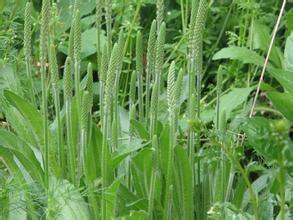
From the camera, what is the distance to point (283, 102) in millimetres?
2523

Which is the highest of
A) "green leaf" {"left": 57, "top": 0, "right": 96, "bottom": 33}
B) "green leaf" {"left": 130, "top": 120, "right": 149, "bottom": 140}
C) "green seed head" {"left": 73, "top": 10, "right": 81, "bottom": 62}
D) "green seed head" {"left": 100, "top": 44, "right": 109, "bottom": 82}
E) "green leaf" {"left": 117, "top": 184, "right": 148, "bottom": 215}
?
"green leaf" {"left": 57, "top": 0, "right": 96, "bottom": 33}

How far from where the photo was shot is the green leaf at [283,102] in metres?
2.50

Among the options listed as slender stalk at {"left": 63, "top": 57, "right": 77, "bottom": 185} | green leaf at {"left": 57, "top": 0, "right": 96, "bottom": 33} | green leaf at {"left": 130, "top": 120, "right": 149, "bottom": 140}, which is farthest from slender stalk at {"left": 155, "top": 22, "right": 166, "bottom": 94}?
green leaf at {"left": 57, "top": 0, "right": 96, "bottom": 33}

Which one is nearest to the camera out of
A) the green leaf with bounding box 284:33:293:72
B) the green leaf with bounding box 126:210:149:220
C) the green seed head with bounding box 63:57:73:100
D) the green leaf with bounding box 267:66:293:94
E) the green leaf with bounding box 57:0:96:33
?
the green leaf with bounding box 126:210:149:220

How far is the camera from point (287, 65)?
2.71 meters

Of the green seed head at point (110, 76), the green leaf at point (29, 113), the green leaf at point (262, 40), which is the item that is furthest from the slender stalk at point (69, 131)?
the green leaf at point (262, 40)

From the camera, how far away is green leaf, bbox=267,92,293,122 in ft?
8.20

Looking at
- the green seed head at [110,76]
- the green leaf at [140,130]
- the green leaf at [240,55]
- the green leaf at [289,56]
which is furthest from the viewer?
the green leaf at [240,55]

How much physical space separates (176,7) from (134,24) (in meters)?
0.81

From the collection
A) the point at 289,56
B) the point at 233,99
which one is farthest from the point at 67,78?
the point at 233,99

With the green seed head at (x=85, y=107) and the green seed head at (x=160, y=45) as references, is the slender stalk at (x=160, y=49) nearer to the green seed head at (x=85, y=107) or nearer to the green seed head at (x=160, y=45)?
the green seed head at (x=160, y=45)

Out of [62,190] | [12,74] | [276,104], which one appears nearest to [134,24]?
[12,74]

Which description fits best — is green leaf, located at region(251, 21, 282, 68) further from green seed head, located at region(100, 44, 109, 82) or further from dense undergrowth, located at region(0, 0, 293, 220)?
green seed head, located at region(100, 44, 109, 82)

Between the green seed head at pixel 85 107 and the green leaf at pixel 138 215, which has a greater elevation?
the green seed head at pixel 85 107
